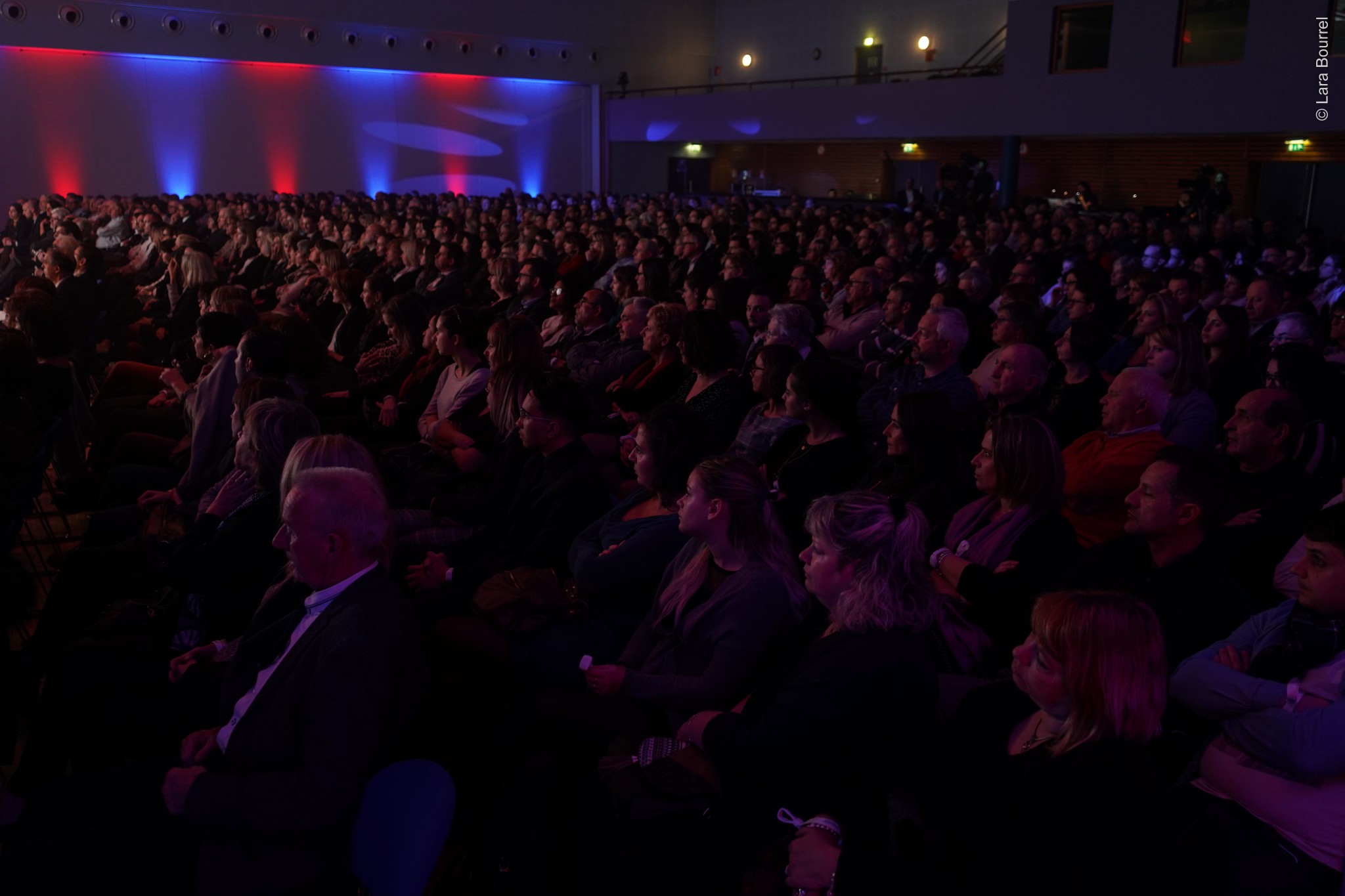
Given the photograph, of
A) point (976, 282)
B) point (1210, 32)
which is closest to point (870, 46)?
point (1210, 32)

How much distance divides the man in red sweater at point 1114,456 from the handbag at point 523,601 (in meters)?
1.67

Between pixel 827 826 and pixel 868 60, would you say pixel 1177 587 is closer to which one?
pixel 827 826

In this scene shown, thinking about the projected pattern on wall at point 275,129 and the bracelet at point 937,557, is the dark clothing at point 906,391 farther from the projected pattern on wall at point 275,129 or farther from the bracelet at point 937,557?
the projected pattern on wall at point 275,129

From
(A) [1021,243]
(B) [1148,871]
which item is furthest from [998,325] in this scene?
(A) [1021,243]

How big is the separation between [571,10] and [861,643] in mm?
24368

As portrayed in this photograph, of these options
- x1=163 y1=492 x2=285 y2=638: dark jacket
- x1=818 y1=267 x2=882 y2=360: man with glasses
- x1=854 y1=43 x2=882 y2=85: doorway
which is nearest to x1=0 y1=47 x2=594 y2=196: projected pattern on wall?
x1=854 y1=43 x2=882 y2=85: doorway

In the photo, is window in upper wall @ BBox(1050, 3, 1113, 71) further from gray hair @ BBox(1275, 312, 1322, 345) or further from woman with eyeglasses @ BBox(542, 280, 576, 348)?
woman with eyeglasses @ BBox(542, 280, 576, 348)

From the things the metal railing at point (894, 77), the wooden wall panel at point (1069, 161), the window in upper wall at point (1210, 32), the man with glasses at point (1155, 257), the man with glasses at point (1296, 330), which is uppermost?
the metal railing at point (894, 77)

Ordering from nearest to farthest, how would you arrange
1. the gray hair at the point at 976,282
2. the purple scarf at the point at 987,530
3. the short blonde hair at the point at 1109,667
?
the short blonde hair at the point at 1109,667, the purple scarf at the point at 987,530, the gray hair at the point at 976,282

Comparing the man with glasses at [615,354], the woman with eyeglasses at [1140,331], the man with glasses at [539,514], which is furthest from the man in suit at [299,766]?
the woman with eyeglasses at [1140,331]

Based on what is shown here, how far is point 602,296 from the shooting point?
19.4ft

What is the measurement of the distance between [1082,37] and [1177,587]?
15292mm

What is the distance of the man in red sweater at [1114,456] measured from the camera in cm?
317

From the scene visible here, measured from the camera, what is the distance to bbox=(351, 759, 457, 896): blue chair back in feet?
5.61
